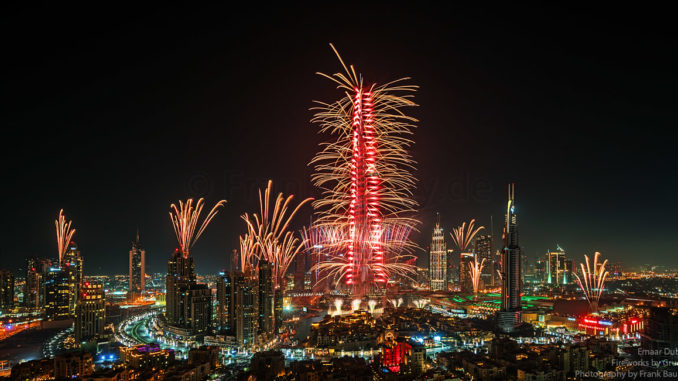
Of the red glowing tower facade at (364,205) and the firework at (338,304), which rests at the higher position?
the red glowing tower facade at (364,205)

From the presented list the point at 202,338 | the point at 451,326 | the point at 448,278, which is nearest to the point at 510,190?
the point at 451,326

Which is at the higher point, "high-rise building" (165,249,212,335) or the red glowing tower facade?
the red glowing tower facade

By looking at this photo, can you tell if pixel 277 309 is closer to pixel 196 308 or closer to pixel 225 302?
pixel 225 302

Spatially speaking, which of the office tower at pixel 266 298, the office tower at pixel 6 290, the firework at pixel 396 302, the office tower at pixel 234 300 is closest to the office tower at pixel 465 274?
the firework at pixel 396 302

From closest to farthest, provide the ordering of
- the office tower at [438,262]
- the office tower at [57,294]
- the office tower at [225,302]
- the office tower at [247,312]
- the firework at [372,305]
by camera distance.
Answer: the office tower at [247,312] < the firework at [372,305] < the office tower at [225,302] < the office tower at [57,294] < the office tower at [438,262]

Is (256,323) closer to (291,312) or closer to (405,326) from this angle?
(405,326)

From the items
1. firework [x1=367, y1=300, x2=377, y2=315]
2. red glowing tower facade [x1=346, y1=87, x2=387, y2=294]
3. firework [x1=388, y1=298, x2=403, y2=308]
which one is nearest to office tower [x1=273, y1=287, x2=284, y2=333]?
firework [x1=367, y1=300, x2=377, y2=315]

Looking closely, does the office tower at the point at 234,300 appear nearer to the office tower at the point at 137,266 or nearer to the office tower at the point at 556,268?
the office tower at the point at 137,266

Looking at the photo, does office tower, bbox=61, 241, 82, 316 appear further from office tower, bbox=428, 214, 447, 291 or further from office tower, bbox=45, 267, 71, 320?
office tower, bbox=428, 214, 447, 291
